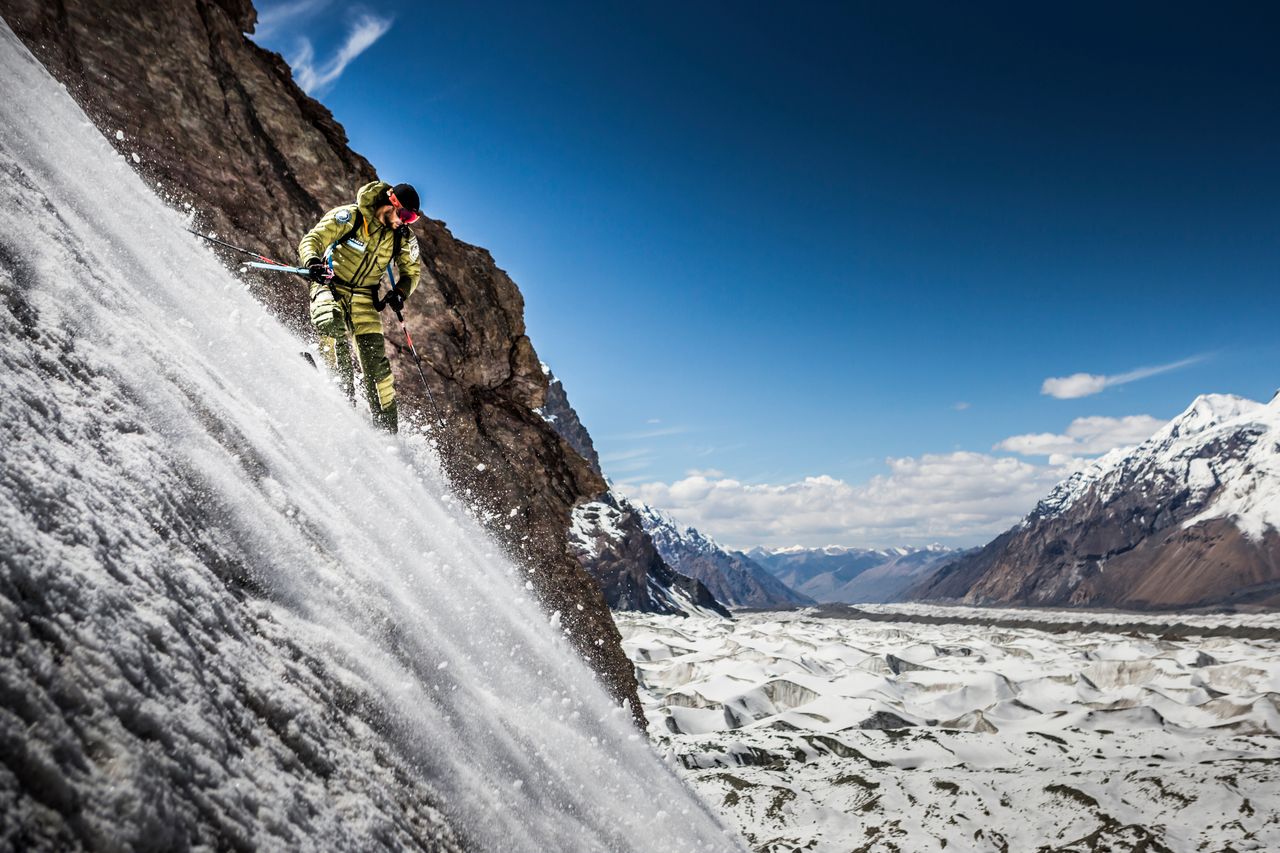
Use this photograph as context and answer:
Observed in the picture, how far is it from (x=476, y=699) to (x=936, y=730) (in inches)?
2248

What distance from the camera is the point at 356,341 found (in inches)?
403

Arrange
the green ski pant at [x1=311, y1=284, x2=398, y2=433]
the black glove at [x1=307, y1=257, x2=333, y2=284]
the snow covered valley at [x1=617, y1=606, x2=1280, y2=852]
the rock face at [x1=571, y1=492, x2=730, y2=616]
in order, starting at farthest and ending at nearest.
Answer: the rock face at [x1=571, y1=492, x2=730, y2=616], the snow covered valley at [x1=617, y1=606, x2=1280, y2=852], the green ski pant at [x1=311, y1=284, x2=398, y2=433], the black glove at [x1=307, y1=257, x2=333, y2=284]

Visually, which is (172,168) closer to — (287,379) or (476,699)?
(287,379)

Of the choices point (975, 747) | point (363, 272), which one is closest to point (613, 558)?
point (975, 747)

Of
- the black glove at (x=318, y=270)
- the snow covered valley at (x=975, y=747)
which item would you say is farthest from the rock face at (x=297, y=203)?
the snow covered valley at (x=975, y=747)

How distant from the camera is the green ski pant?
9.76 m

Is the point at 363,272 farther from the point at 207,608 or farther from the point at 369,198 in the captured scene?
the point at 207,608

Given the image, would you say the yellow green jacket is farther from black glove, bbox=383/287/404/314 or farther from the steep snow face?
the steep snow face

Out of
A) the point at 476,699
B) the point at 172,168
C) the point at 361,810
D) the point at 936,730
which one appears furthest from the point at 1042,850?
the point at 172,168

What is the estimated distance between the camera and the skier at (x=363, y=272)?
9484 mm

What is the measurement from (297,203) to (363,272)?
591cm

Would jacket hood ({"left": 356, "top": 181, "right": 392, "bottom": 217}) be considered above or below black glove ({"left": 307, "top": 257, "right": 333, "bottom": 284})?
above

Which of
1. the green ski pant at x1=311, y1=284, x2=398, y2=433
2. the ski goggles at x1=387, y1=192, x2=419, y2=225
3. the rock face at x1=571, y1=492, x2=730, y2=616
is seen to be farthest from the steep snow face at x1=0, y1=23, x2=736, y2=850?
the rock face at x1=571, y1=492, x2=730, y2=616

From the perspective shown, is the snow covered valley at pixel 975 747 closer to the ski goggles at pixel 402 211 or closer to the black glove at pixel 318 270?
the black glove at pixel 318 270
